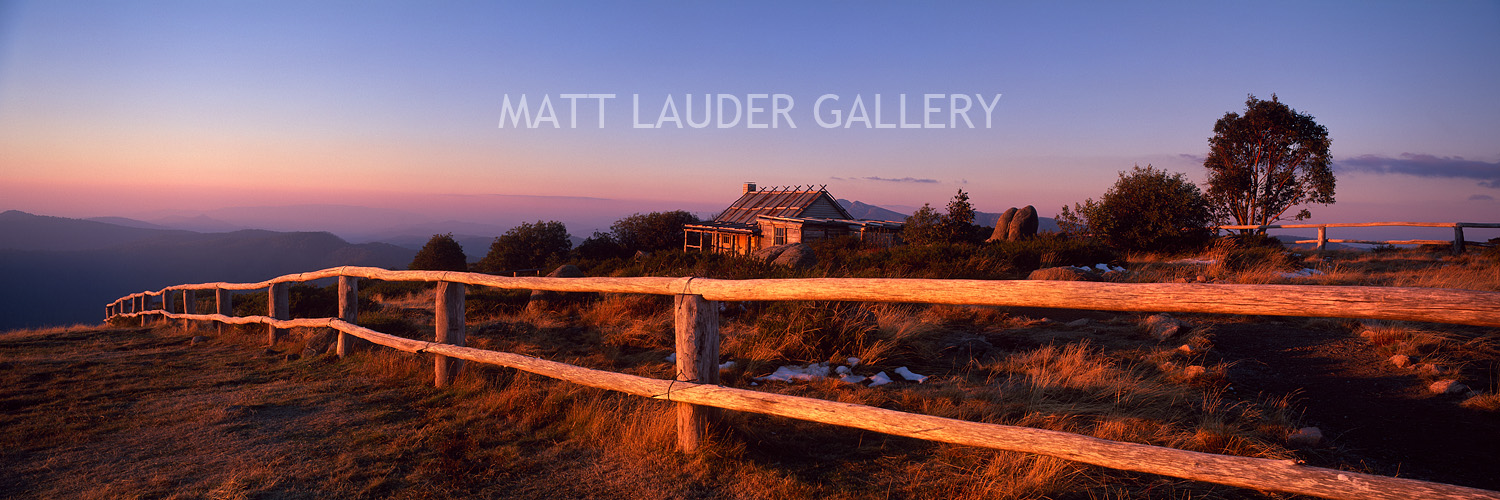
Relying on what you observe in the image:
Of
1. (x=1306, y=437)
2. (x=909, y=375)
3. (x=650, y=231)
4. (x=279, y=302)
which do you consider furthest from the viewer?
(x=650, y=231)

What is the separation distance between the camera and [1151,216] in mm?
16547

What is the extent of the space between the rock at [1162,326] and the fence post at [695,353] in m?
5.57

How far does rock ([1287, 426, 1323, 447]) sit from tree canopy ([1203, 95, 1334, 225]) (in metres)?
27.1

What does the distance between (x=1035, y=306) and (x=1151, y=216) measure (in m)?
16.1

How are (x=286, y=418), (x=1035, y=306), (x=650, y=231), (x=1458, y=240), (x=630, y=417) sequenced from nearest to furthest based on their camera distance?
(x=1035, y=306) < (x=630, y=417) < (x=286, y=418) < (x=1458, y=240) < (x=650, y=231)

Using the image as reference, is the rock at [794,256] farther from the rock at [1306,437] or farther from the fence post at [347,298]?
the rock at [1306,437]

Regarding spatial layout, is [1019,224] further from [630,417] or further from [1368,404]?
[630,417]

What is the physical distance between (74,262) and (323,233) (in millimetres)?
21804

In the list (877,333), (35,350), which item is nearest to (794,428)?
(877,333)

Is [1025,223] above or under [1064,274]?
above

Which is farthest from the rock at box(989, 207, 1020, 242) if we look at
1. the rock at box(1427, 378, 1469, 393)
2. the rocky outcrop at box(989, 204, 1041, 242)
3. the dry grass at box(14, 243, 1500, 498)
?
the rock at box(1427, 378, 1469, 393)

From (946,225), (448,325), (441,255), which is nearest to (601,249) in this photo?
(441,255)

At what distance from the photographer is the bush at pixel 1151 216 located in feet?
52.5

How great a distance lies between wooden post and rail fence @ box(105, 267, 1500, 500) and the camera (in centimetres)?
232
